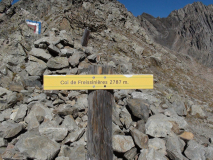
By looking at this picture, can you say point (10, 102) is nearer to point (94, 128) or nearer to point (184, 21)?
point (94, 128)

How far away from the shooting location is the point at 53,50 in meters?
6.37

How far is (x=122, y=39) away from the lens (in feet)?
41.0

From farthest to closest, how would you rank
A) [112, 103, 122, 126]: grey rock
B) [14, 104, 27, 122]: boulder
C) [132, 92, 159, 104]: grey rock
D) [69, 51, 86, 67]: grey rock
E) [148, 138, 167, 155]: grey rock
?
[69, 51, 86, 67]: grey rock → [132, 92, 159, 104]: grey rock → [112, 103, 122, 126]: grey rock → [14, 104, 27, 122]: boulder → [148, 138, 167, 155]: grey rock

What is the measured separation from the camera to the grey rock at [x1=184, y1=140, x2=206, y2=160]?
12.7ft

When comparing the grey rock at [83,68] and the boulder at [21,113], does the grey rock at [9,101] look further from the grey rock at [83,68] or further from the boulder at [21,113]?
the grey rock at [83,68]

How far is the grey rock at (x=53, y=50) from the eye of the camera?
6308 millimetres

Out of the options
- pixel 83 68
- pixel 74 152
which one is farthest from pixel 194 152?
pixel 83 68

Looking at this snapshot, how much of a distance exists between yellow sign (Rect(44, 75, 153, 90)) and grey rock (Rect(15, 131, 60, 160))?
1.70 metres

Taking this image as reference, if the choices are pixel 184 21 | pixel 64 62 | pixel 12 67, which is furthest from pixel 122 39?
pixel 184 21

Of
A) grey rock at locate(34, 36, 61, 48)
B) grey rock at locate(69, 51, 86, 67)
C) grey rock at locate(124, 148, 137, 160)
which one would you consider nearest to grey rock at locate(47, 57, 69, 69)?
grey rock at locate(69, 51, 86, 67)

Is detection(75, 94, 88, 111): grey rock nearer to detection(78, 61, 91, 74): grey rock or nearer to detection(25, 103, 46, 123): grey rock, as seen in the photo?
detection(25, 103, 46, 123): grey rock

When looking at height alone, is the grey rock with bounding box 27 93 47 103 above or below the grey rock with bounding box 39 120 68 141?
above

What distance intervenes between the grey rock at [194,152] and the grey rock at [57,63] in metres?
5.28

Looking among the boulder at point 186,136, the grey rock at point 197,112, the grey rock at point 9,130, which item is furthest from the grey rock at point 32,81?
the grey rock at point 197,112
